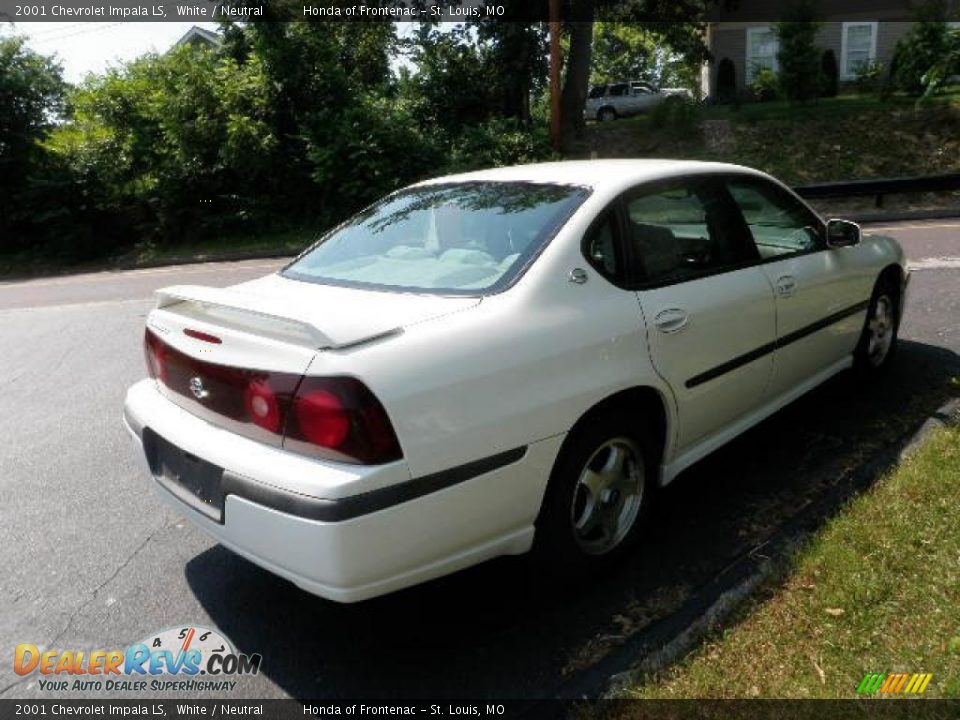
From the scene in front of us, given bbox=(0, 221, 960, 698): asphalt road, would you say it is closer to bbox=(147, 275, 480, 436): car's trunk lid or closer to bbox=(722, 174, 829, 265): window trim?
bbox=(147, 275, 480, 436): car's trunk lid

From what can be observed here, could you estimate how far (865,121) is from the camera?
58.1 feet

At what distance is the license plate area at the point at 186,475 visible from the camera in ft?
8.44

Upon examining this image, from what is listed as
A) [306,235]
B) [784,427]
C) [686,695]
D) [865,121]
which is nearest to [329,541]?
[686,695]

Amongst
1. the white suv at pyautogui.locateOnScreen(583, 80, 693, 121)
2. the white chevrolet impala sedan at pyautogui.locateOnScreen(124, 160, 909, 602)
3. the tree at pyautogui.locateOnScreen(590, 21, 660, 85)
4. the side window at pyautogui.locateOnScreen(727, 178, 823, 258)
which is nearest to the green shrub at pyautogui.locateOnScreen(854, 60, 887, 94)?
the white suv at pyautogui.locateOnScreen(583, 80, 693, 121)

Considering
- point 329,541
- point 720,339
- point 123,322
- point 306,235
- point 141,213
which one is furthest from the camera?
point 141,213

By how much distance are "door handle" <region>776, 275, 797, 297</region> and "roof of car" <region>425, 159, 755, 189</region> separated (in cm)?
60

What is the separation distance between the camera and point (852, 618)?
103 inches

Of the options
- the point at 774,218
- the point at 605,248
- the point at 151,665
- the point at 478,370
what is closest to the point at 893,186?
the point at 774,218

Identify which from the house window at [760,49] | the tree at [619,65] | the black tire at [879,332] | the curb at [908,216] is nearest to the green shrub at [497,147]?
the curb at [908,216]

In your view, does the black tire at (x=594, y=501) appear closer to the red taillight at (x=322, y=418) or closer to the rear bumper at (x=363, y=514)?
the rear bumper at (x=363, y=514)

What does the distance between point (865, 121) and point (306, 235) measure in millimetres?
13077

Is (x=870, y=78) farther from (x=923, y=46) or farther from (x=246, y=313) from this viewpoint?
(x=246, y=313)

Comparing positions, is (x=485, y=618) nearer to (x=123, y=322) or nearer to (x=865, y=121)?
(x=123, y=322)

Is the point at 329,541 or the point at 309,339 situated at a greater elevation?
the point at 309,339
